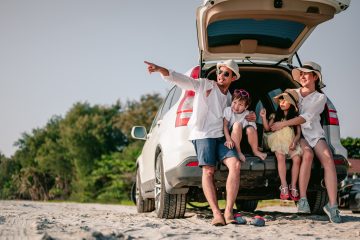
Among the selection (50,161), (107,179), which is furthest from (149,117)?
(50,161)

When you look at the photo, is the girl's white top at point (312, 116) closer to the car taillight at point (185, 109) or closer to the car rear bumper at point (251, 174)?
the car rear bumper at point (251, 174)

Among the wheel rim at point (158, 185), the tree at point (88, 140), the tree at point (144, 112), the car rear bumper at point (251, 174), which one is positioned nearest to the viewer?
the car rear bumper at point (251, 174)

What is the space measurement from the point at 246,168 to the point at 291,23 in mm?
1898

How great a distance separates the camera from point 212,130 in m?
4.95

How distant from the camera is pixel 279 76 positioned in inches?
244

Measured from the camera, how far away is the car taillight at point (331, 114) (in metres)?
5.47

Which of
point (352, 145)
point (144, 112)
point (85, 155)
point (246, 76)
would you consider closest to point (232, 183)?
point (246, 76)

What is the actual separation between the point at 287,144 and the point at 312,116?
48cm

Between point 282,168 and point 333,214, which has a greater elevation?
point 282,168

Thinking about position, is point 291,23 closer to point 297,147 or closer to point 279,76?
point 279,76

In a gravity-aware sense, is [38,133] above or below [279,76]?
above

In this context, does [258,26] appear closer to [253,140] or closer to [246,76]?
[246,76]

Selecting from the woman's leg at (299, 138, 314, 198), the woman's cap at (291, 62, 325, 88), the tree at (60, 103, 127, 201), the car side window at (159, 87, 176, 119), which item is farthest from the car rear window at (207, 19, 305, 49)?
the tree at (60, 103, 127, 201)

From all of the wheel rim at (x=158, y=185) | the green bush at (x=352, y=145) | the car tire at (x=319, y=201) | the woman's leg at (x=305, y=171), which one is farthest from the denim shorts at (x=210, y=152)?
the green bush at (x=352, y=145)
